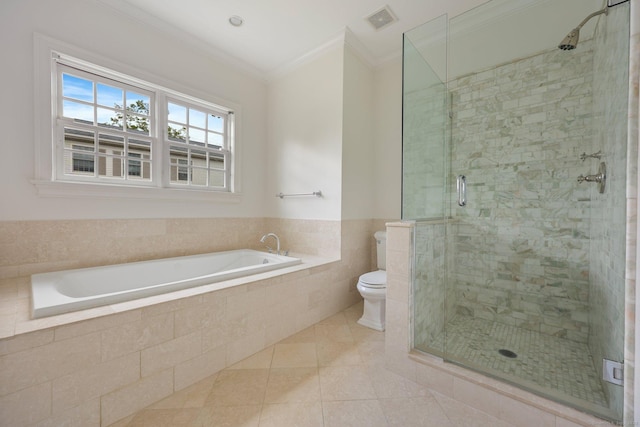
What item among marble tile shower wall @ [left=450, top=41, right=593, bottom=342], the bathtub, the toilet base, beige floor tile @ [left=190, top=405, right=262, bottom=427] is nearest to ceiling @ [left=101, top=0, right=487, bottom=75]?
marble tile shower wall @ [left=450, top=41, right=593, bottom=342]

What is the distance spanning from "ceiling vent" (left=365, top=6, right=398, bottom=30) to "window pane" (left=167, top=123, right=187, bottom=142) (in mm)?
2134

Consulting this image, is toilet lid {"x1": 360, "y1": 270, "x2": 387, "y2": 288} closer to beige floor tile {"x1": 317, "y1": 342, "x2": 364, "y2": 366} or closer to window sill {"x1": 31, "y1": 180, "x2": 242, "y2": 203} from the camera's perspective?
beige floor tile {"x1": 317, "y1": 342, "x2": 364, "y2": 366}

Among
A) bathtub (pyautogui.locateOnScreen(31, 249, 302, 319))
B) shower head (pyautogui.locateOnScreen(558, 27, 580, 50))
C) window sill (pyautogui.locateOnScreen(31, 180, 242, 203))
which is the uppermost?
shower head (pyautogui.locateOnScreen(558, 27, 580, 50))

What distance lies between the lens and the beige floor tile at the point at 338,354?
5.82 ft

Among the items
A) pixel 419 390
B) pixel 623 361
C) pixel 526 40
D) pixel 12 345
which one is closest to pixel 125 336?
pixel 12 345

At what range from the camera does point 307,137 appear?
9.70 ft

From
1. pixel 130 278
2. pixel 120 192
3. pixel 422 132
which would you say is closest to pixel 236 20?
pixel 120 192

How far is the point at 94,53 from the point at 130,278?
1.86 m

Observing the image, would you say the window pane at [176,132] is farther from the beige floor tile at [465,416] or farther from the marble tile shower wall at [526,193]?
the beige floor tile at [465,416]

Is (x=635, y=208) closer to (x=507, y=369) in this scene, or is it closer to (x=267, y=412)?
(x=507, y=369)

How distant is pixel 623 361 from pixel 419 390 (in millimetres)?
916

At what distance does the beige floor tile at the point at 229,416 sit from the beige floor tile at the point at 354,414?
1.18 feet

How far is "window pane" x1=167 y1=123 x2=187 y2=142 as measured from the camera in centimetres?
264

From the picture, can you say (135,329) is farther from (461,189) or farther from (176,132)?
(461,189)
